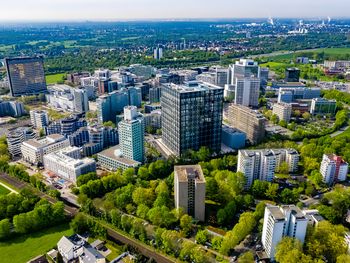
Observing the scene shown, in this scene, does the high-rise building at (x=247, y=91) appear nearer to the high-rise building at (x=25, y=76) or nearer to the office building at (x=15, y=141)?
the office building at (x=15, y=141)

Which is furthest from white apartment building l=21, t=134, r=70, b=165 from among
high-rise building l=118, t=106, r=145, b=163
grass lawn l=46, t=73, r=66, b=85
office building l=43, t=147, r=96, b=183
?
grass lawn l=46, t=73, r=66, b=85

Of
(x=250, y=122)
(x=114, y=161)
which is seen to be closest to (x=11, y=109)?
(x=114, y=161)

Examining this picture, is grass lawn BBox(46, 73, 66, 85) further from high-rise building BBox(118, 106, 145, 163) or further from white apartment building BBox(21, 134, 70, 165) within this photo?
high-rise building BBox(118, 106, 145, 163)

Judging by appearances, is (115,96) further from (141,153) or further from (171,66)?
(171,66)

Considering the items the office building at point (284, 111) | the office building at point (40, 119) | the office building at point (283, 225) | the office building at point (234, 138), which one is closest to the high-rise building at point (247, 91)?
the office building at point (284, 111)

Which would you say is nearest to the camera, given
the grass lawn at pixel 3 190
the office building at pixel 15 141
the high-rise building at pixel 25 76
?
the grass lawn at pixel 3 190

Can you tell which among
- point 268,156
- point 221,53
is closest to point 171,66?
point 221,53
